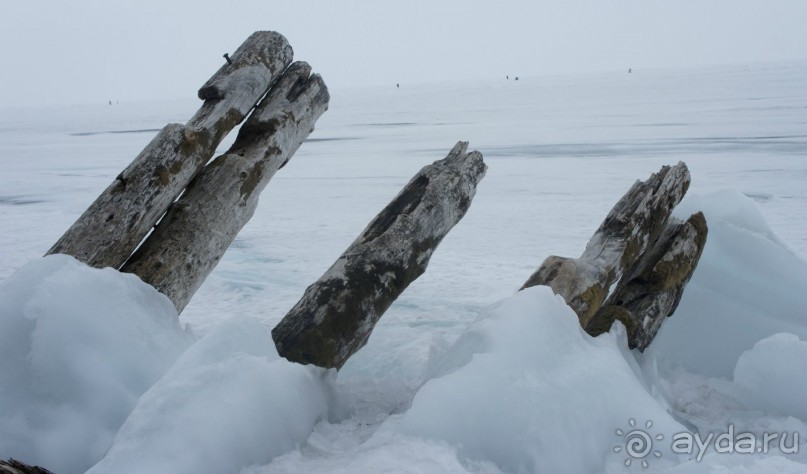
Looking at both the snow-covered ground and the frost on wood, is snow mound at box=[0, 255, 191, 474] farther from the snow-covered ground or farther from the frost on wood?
the frost on wood

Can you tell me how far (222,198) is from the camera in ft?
12.4

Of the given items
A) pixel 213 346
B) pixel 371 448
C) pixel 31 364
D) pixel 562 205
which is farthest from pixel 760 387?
pixel 562 205

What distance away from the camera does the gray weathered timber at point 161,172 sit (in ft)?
10.9

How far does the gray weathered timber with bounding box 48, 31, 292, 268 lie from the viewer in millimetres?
3334

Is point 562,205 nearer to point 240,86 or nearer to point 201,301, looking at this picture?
point 201,301

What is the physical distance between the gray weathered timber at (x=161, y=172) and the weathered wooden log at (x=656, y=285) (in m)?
2.09

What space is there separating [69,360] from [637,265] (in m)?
2.76

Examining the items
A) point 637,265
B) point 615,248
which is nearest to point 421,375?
point 615,248

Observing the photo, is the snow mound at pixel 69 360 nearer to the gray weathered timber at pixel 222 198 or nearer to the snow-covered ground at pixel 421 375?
the snow-covered ground at pixel 421 375

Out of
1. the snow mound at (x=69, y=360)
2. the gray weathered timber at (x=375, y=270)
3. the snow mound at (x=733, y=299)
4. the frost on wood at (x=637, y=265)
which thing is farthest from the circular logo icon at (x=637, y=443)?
the snow mound at (x=69, y=360)

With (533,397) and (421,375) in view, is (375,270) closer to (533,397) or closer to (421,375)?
(421,375)

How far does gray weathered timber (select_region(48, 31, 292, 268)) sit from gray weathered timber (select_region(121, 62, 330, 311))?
0.07 m

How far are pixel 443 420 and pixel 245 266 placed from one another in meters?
4.25

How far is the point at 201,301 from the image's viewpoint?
5.60 metres
